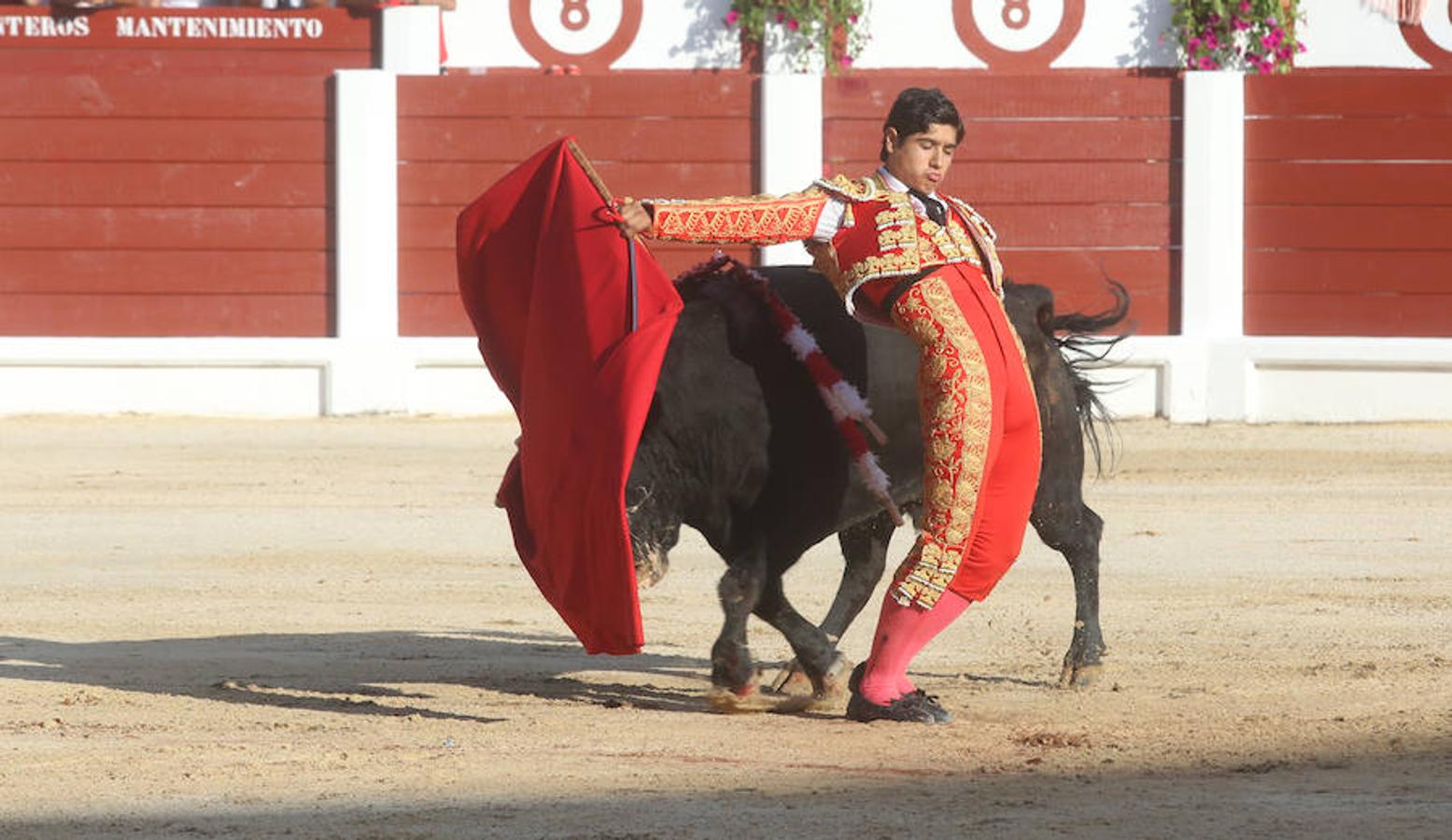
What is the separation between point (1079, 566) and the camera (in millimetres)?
4234

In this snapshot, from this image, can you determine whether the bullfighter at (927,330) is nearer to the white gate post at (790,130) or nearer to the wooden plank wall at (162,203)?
the white gate post at (790,130)

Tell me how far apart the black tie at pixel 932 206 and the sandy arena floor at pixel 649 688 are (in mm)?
803

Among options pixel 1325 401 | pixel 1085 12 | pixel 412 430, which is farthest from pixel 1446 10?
pixel 412 430

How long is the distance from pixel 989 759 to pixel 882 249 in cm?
80

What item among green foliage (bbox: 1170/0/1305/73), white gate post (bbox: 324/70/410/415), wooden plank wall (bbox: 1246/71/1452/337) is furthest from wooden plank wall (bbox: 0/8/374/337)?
wooden plank wall (bbox: 1246/71/1452/337)

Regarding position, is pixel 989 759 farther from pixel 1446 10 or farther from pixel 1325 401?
pixel 1446 10

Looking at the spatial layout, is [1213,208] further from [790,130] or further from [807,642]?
[807,642]

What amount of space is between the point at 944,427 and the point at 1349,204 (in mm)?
6719

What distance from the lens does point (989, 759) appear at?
11.5 ft

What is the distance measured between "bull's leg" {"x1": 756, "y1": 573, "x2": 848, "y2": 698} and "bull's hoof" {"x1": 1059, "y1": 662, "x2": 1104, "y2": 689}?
50 cm

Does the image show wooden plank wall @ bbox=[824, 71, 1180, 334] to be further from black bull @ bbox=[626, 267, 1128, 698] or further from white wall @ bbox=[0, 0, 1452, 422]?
black bull @ bbox=[626, 267, 1128, 698]

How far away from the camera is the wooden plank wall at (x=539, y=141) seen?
10.1m

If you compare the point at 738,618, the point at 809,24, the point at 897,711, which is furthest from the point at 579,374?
the point at 809,24

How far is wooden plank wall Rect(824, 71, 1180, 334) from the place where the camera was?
10.0 m
